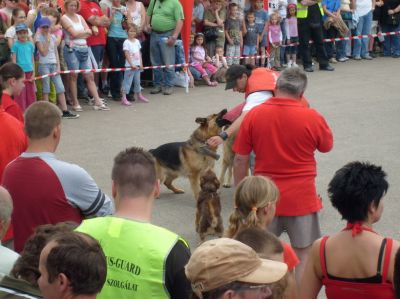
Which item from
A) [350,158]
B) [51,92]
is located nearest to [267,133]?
[350,158]

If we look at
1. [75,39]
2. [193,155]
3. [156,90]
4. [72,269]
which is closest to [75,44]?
[75,39]

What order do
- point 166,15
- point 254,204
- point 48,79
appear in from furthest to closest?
point 166,15, point 48,79, point 254,204

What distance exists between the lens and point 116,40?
15.4 metres

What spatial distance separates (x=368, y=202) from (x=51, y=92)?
1044cm

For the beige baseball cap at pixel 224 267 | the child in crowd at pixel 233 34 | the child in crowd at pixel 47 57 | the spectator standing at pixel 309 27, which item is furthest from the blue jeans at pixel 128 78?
the beige baseball cap at pixel 224 267

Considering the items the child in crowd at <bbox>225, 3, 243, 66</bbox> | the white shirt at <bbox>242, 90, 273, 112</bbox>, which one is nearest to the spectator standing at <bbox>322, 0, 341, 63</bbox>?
the child in crowd at <bbox>225, 3, 243, 66</bbox>

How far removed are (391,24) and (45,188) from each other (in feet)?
56.6

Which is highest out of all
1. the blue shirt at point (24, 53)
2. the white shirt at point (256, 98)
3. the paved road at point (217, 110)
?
the white shirt at point (256, 98)

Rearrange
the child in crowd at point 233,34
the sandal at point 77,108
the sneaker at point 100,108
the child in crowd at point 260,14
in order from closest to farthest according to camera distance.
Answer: the sandal at point 77,108
the sneaker at point 100,108
the child in crowd at point 233,34
the child in crowd at point 260,14

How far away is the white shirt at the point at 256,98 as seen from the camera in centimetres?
775

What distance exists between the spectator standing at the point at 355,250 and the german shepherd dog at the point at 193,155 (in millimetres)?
4750

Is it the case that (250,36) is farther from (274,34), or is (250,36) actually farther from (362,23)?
(362,23)

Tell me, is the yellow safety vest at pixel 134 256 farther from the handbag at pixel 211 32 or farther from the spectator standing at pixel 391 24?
the spectator standing at pixel 391 24

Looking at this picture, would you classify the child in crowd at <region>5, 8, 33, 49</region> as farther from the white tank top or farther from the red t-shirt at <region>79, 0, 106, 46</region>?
the red t-shirt at <region>79, 0, 106, 46</region>
